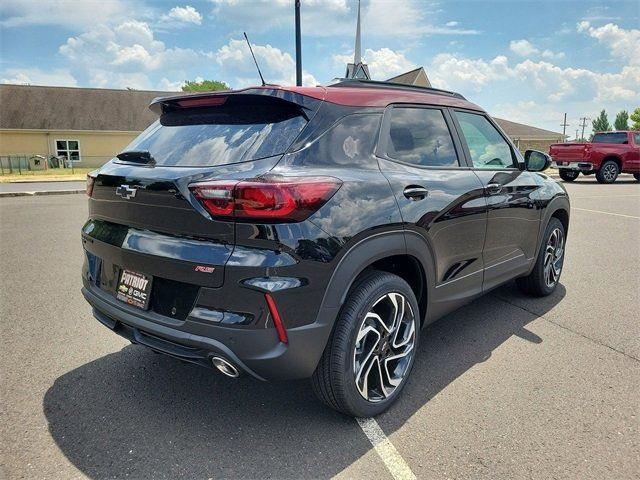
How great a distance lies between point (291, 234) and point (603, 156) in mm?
19602

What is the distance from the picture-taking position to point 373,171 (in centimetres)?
258

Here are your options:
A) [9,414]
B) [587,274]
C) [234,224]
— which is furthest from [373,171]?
[587,274]

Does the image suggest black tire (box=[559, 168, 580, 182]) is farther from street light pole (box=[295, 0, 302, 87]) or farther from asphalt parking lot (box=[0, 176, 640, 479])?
asphalt parking lot (box=[0, 176, 640, 479])

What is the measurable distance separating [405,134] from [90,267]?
209cm

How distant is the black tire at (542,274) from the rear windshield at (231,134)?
302 centimetres

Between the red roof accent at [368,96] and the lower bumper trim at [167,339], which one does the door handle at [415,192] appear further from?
the lower bumper trim at [167,339]

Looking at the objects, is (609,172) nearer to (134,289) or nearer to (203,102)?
(203,102)

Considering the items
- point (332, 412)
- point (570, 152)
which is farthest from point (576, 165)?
point (332, 412)

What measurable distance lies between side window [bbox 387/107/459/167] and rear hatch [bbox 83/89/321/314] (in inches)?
23.7

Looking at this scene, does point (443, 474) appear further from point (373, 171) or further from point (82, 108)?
point (82, 108)

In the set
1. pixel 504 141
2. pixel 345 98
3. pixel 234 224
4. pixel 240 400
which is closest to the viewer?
pixel 234 224

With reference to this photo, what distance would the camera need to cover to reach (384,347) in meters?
2.71

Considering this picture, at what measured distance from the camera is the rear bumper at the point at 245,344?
86.1 inches

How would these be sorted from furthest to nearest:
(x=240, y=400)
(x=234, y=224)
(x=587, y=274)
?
1. (x=587, y=274)
2. (x=240, y=400)
3. (x=234, y=224)
